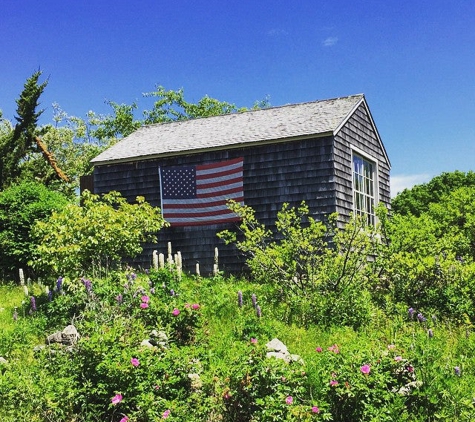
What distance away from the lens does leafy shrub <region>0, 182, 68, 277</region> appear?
1480cm

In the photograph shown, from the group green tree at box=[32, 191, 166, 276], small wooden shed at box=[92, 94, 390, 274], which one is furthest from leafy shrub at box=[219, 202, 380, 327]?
small wooden shed at box=[92, 94, 390, 274]

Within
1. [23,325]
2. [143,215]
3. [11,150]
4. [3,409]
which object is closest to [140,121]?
[11,150]

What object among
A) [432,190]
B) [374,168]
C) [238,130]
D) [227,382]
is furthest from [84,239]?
[432,190]

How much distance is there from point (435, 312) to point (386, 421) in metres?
4.72

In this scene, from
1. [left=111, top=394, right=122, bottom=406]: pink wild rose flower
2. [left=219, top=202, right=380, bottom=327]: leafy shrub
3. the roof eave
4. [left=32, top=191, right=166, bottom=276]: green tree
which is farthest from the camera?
the roof eave

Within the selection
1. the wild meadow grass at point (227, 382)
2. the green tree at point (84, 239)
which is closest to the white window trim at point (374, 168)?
the green tree at point (84, 239)

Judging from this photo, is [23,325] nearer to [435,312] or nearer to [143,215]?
[143,215]

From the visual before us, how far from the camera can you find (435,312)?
891 cm

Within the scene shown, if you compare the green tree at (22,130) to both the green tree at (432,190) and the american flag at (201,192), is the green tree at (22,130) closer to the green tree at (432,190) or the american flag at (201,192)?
the american flag at (201,192)

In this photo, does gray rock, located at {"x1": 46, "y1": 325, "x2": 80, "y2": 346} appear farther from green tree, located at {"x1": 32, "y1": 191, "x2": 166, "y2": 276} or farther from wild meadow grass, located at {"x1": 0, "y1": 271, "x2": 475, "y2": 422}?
green tree, located at {"x1": 32, "y1": 191, "x2": 166, "y2": 276}

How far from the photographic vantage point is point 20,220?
14906 mm

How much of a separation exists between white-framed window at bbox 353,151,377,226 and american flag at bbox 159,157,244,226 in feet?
11.1

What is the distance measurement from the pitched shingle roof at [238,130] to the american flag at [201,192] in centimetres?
57

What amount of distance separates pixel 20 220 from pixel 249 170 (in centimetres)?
635
